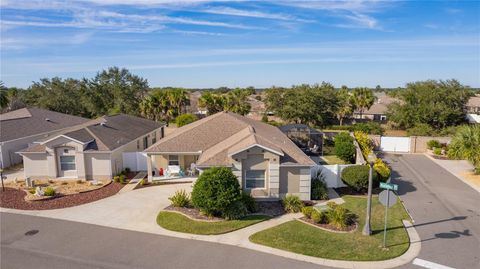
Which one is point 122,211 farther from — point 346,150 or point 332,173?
point 346,150

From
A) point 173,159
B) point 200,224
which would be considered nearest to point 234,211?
point 200,224

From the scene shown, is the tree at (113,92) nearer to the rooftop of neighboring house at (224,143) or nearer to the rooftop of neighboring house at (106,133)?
the rooftop of neighboring house at (106,133)

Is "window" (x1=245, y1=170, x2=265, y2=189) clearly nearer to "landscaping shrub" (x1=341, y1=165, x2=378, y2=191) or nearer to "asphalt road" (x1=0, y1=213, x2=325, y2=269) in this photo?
"landscaping shrub" (x1=341, y1=165, x2=378, y2=191)

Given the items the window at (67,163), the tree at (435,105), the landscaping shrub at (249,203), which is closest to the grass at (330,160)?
the landscaping shrub at (249,203)

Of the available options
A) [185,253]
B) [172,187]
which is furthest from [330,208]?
[172,187]

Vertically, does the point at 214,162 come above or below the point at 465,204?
above

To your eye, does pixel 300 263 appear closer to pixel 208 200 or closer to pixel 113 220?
pixel 208 200
